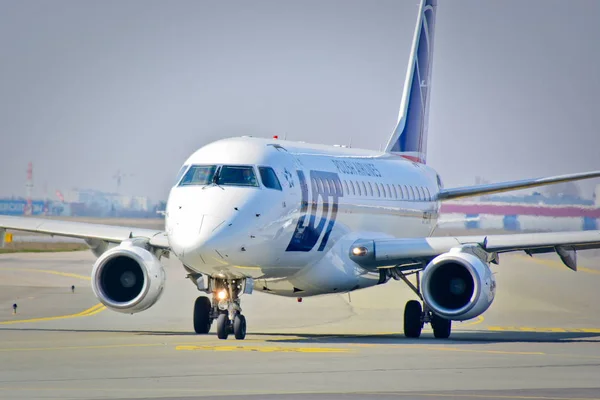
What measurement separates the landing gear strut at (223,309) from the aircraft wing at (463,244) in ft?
11.9

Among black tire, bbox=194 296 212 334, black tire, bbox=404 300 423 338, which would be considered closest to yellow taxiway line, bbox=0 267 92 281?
black tire, bbox=194 296 212 334

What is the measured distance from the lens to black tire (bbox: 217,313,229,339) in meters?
27.2

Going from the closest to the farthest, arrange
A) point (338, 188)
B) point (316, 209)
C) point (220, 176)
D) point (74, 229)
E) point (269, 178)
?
point (220, 176) < point (269, 178) < point (316, 209) < point (338, 188) < point (74, 229)

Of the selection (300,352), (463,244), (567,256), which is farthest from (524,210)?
(300,352)

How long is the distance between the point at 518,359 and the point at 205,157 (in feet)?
25.9

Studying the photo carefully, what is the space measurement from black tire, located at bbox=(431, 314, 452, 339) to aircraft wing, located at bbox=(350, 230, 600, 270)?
53.0 inches

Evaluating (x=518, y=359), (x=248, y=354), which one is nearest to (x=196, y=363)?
(x=248, y=354)

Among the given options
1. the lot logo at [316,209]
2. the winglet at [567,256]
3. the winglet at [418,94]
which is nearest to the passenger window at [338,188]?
the lot logo at [316,209]

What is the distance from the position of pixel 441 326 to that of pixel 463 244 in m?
1.90

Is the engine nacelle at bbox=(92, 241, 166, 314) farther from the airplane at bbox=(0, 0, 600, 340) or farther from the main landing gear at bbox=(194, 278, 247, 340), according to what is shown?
the main landing gear at bbox=(194, 278, 247, 340)

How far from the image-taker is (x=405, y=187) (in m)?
36.5

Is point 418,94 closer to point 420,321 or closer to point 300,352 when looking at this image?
point 420,321

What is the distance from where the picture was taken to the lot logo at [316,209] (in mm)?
28641

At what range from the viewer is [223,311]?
27.5 meters
